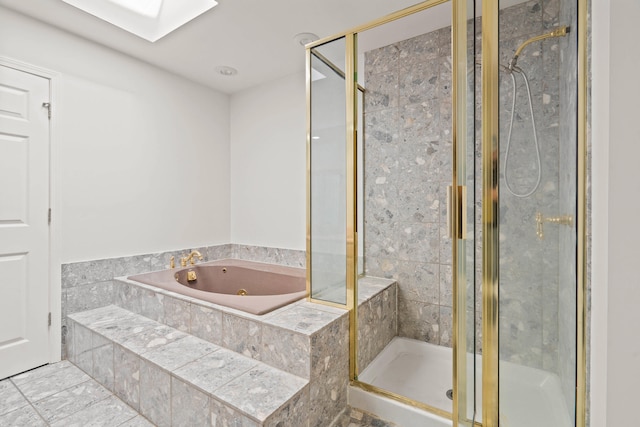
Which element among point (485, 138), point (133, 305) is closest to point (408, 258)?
point (485, 138)

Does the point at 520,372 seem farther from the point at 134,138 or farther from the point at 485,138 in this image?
the point at 134,138

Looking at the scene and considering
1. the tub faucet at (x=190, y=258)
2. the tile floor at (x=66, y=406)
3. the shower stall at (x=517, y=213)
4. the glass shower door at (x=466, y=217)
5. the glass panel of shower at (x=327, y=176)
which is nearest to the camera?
the shower stall at (x=517, y=213)

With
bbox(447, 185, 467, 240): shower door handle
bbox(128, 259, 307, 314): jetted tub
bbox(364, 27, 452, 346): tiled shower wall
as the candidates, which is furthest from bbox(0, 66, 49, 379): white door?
bbox(447, 185, 467, 240): shower door handle

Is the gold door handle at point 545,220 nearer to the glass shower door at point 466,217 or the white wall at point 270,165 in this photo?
the glass shower door at point 466,217

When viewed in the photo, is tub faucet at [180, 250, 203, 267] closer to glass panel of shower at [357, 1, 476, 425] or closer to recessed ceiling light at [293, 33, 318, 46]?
glass panel of shower at [357, 1, 476, 425]

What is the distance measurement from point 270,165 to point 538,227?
269cm

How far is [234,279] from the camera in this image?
297cm

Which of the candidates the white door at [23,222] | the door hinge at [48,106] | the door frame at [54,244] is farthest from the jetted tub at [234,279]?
the door hinge at [48,106]

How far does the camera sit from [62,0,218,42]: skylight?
6.64 ft

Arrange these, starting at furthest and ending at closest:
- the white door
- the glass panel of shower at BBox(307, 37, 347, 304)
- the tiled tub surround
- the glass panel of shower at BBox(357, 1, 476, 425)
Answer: the glass panel of shower at BBox(357, 1, 476, 425) → the white door → the glass panel of shower at BBox(307, 37, 347, 304) → the tiled tub surround

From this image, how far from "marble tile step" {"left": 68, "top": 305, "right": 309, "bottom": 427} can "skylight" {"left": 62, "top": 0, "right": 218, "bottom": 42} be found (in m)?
2.13

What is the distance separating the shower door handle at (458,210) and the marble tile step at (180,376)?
0.97m

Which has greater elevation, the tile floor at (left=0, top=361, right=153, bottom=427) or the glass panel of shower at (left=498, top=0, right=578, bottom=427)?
the glass panel of shower at (left=498, top=0, right=578, bottom=427)

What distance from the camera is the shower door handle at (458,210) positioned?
1.03 meters
